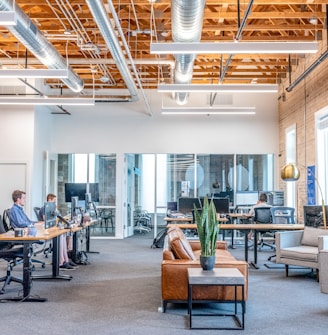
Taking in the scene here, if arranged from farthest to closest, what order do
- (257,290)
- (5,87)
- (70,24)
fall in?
1. (5,87)
2. (70,24)
3. (257,290)

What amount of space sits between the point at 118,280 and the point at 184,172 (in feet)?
19.9

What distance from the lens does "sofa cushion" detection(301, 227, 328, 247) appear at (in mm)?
6275

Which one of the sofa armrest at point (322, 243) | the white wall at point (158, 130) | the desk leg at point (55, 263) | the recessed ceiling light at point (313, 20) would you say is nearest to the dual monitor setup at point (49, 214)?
the desk leg at point (55, 263)

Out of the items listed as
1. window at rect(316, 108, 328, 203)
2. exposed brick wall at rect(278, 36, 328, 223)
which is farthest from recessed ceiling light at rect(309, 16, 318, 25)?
window at rect(316, 108, 328, 203)

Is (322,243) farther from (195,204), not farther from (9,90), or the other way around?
(9,90)

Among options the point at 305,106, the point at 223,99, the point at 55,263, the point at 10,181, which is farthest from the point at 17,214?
the point at 223,99

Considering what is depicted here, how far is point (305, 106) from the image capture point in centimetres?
899

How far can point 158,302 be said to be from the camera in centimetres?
477

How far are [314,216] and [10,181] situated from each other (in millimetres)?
6987

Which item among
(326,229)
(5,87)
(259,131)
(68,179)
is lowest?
(326,229)

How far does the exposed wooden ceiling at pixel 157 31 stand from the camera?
678cm

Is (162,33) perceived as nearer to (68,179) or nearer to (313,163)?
(313,163)

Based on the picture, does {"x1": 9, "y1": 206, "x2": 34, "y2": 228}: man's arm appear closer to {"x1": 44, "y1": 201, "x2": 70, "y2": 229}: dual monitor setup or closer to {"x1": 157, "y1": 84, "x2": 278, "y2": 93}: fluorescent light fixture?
{"x1": 44, "y1": 201, "x2": 70, "y2": 229}: dual monitor setup

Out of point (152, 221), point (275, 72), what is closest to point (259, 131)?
point (275, 72)
